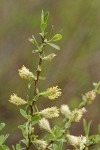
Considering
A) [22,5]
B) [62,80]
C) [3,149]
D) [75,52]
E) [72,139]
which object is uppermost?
[22,5]

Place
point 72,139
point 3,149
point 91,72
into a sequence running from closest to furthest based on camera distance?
point 3,149 < point 72,139 < point 91,72

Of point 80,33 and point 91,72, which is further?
point 91,72

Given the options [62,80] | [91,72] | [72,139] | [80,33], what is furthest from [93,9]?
[72,139]

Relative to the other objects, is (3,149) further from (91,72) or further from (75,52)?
(91,72)

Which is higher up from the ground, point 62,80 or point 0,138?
point 62,80

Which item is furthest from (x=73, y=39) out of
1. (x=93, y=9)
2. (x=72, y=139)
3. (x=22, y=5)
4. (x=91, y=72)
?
(x=72, y=139)

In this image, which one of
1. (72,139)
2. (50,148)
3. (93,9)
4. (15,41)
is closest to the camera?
(50,148)
